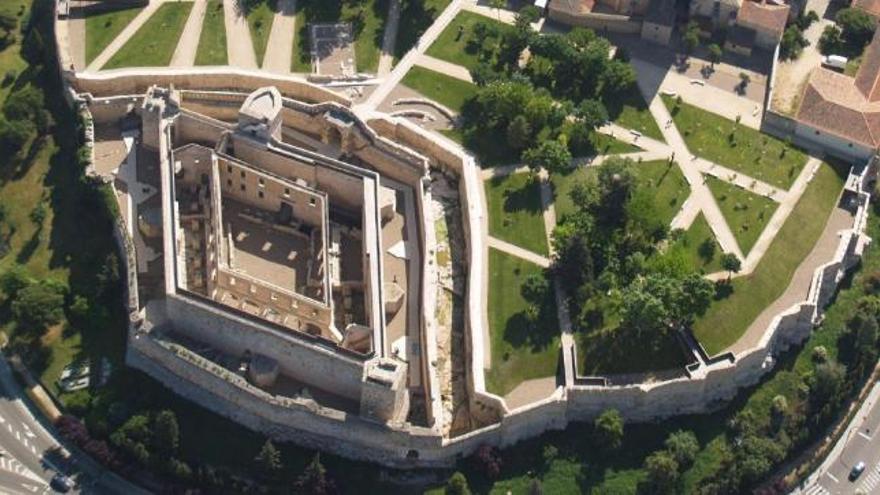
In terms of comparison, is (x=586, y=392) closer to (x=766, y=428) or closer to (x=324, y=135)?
(x=766, y=428)

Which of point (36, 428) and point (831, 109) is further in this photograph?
point (831, 109)

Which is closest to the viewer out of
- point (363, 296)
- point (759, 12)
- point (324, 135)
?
point (363, 296)

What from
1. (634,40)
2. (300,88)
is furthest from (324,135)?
(634,40)

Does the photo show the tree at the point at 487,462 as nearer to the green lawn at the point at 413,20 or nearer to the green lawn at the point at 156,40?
the green lawn at the point at 413,20

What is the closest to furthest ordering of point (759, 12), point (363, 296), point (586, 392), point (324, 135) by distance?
point (586, 392) < point (363, 296) < point (324, 135) < point (759, 12)

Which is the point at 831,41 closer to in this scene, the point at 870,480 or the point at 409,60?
the point at 409,60

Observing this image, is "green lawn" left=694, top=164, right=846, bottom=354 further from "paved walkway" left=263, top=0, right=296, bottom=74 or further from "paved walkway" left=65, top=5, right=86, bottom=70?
"paved walkway" left=65, top=5, right=86, bottom=70

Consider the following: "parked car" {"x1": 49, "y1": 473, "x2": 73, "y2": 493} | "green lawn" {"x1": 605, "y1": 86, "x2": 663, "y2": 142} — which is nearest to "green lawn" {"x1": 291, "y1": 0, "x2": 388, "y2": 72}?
"green lawn" {"x1": 605, "y1": 86, "x2": 663, "y2": 142}
